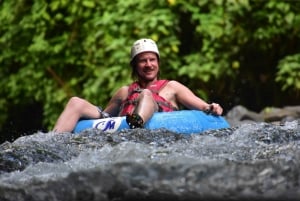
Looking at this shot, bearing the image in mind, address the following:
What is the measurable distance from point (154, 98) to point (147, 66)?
363 millimetres

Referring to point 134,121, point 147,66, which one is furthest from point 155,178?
point 147,66

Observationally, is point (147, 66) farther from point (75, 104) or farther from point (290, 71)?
point (290, 71)

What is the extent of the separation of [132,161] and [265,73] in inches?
239

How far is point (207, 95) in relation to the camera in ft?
26.8

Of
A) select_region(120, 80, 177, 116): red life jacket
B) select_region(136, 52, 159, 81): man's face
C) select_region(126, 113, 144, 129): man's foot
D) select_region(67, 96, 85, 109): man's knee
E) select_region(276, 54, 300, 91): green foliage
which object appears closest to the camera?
select_region(126, 113, 144, 129): man's foot

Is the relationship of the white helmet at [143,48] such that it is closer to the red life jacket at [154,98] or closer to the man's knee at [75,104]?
the red life jacket at [154,98]

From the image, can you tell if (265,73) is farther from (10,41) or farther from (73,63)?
(10,41)

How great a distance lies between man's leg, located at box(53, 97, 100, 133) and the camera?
5473mm

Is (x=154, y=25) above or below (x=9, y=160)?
above

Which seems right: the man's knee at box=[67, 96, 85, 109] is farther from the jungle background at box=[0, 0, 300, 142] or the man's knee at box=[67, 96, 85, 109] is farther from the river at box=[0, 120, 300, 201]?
the river at box=[0, 120, 300, 201]

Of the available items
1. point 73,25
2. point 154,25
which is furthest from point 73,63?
point 154,25

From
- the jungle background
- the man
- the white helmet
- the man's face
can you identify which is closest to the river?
the man

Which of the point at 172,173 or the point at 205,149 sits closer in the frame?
the point at 172,173

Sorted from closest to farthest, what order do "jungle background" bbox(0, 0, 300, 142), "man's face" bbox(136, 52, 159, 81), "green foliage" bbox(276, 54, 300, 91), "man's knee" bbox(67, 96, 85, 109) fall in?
"man's knee" bbox(67, 96, 85, 109) → "man's face" bbox(136, 52, 159, 81) → "green foliage" bbox(276, 54, 300, 91) → "jungle background" bbox(0, 0, 300, 142)
